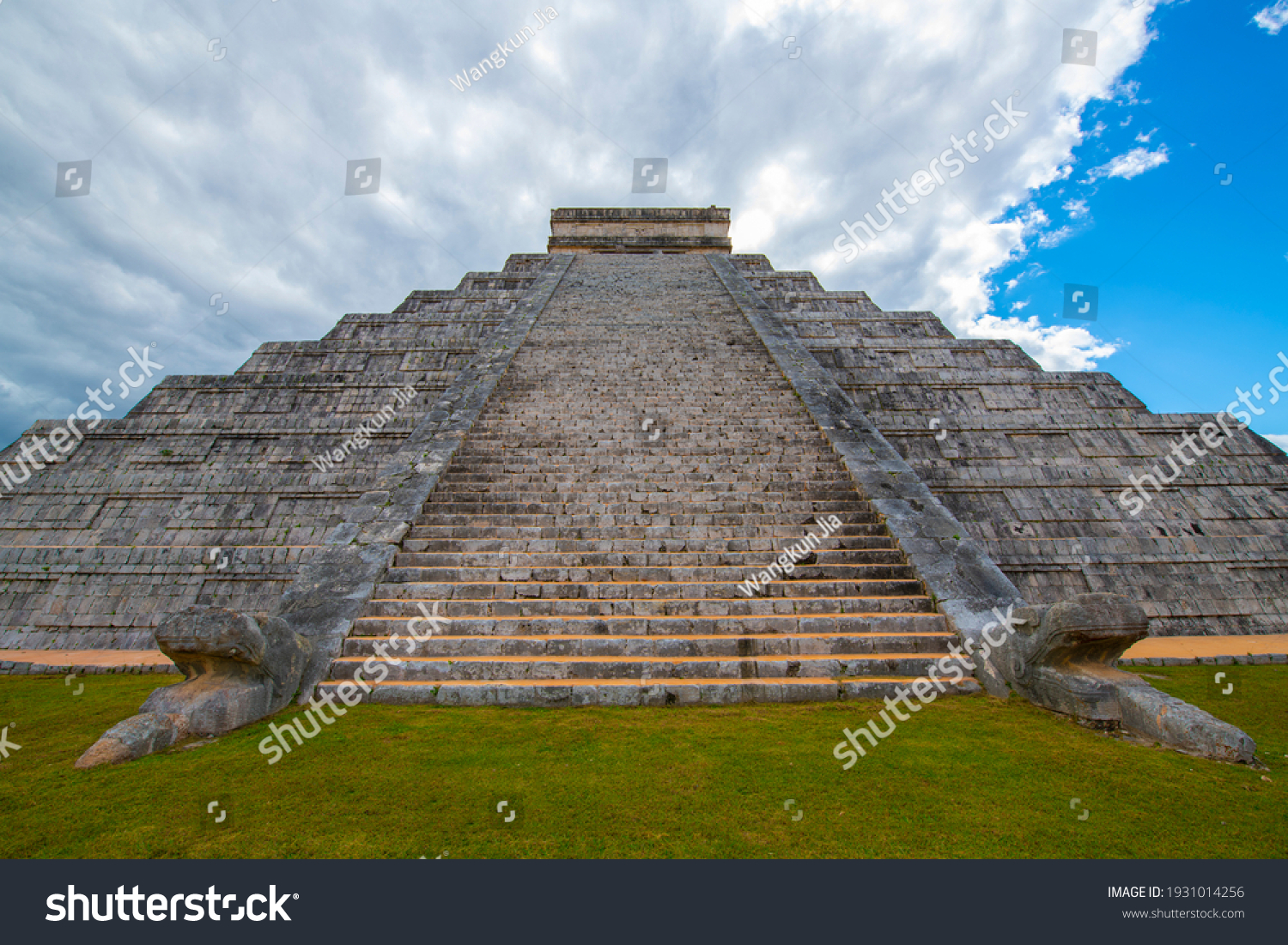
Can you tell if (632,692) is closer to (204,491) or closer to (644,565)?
(644,565)

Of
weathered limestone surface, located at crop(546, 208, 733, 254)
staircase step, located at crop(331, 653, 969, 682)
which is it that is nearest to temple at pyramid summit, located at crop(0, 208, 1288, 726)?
staircase step, located at crop(331, 653, 969, 682)

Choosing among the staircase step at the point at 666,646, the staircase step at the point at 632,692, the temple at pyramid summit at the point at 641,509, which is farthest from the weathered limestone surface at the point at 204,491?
the staircase step at the point at 632,692

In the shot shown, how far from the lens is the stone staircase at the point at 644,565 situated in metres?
5.11

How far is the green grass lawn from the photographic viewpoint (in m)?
2.78

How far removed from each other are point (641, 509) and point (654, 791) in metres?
4.44

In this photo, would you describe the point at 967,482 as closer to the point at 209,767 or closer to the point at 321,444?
the point at 209,767

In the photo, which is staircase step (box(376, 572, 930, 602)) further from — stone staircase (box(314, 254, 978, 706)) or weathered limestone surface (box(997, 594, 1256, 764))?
weathered limestone surface (box(997, 594, 1256, 764))

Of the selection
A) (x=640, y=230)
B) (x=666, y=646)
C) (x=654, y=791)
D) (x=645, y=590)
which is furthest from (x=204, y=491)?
(x=640, y=230)

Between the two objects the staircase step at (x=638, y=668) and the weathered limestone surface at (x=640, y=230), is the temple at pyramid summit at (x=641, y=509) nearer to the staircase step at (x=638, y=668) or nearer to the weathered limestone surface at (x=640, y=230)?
the staircase step at (x=638, y=668)

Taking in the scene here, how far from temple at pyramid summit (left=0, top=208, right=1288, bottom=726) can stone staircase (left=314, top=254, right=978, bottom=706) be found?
1.3 inches

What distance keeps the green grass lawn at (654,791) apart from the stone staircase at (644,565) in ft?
1.64

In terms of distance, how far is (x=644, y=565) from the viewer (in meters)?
6.55

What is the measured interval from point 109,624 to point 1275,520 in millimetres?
18089

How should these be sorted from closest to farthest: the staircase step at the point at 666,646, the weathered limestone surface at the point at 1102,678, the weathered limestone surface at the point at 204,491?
the weathered limestone surface at the point at 1102,678, the staircase step at the point at 666,646, the weathered limestone surface at the point at 204,491
